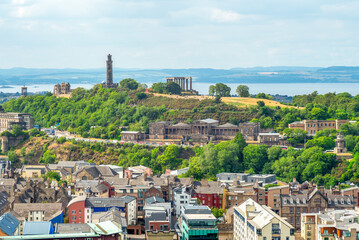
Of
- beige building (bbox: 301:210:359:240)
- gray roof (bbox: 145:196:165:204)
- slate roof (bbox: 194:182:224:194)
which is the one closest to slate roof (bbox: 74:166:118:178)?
slate roof (bbox: 194:182:224:194)

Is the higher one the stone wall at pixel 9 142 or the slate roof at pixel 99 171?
the slate roof at pixel 99 171

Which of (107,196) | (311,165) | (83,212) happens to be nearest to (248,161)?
(311,165)

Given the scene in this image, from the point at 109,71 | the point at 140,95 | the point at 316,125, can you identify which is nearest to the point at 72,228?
the point at 316,125

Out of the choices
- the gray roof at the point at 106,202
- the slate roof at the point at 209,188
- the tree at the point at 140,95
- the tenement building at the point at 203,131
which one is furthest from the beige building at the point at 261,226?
the tree at the point at 140,95

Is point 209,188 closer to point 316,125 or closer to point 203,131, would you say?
point 316,125

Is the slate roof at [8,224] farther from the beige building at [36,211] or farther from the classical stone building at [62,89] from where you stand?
the classical stone building at [62,89]

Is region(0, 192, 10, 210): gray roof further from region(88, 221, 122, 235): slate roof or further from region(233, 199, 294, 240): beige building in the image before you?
region(233, 199, 294, 240): beige building

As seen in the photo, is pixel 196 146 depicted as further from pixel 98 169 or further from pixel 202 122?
pixel 98 169
